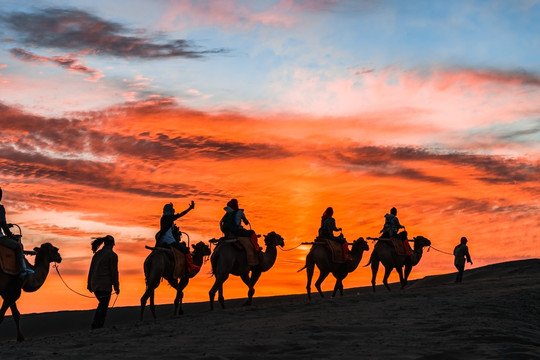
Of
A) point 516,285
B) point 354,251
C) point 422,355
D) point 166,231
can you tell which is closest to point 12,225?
point 166,231

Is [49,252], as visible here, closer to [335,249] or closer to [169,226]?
[169,226]

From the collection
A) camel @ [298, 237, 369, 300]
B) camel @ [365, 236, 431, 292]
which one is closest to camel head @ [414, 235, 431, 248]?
camel @ [365, 236, 431, 292]

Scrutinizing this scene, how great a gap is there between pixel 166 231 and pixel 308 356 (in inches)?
400

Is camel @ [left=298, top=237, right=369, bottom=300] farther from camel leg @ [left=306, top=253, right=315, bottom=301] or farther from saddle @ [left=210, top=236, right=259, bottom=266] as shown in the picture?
saddle @ [left=210, top=236, right=259, bottom=266]

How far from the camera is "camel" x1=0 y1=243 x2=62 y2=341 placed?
20031mm

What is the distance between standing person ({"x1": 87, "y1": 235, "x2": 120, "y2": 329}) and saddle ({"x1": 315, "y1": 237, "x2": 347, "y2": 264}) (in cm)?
870

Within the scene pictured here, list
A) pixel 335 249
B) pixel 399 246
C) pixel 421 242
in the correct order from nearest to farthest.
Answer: pixel 335 249 < pixel 399 246 < pixel 421 242

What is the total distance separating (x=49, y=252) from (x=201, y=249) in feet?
20.2

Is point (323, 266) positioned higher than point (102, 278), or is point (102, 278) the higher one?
point (323, 266)

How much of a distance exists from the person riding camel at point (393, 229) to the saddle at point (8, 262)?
14.6 m

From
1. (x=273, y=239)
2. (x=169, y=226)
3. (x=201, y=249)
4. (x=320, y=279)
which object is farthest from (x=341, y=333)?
(x=320, y=279)

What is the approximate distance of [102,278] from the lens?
21.3m

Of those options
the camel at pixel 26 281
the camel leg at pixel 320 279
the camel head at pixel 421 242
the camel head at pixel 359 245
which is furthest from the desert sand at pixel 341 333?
the camel head at pixel 421 242

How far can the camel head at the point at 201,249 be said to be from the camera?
2706 centimetres
